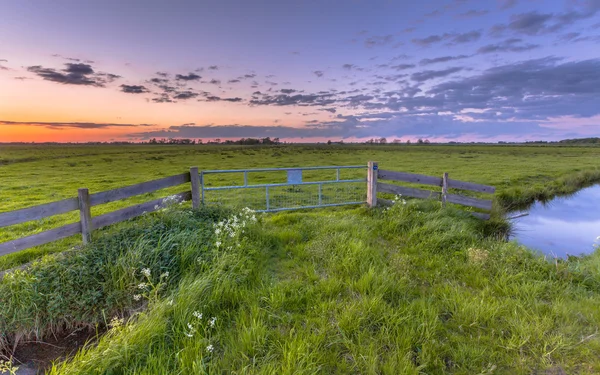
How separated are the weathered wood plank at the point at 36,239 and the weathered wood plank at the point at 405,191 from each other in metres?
7.29

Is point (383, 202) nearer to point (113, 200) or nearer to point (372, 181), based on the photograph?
point (372, 181)

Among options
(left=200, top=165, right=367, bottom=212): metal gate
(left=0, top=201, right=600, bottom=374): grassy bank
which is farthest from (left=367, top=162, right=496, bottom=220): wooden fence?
(left=0, top=201, right=600, bottom=374): grassy bank

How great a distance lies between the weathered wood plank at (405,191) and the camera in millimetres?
8109

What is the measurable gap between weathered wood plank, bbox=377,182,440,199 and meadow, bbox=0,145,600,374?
2.34m

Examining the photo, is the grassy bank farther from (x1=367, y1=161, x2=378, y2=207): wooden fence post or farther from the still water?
the still water

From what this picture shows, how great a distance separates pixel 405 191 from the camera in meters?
8.12

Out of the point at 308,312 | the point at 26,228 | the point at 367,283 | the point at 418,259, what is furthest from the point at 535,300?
the point at 26,228

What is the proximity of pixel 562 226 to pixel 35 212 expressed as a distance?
1720cm

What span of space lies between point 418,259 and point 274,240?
286 cm

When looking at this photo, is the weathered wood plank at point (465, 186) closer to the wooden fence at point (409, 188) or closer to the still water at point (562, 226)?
the wooden fence at point (409, 188)

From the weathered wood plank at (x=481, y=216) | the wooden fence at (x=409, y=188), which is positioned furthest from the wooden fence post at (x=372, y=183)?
the weathered wood plank at (x=481, y=216)

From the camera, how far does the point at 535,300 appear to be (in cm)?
388

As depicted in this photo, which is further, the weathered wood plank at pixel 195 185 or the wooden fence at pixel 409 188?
the wooden fence at pixel 409 188

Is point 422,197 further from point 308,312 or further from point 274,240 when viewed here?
point 308,312
